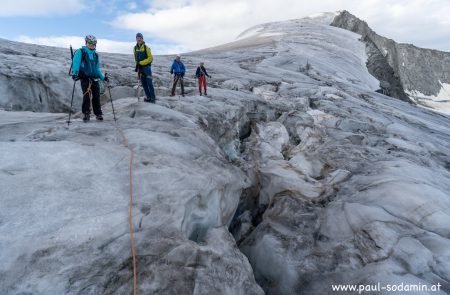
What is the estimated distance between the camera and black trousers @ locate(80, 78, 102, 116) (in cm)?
776

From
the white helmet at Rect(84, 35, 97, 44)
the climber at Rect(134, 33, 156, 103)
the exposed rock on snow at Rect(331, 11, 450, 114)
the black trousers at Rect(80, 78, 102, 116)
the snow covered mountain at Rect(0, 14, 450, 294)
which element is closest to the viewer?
the snow covered mountain at Rect(0, 14, 450, 294)

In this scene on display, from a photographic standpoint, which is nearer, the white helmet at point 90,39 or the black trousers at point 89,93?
the white helmet at point 90,39

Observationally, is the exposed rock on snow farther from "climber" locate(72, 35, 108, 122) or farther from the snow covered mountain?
"climber" locate(72, 35, 108, 122)

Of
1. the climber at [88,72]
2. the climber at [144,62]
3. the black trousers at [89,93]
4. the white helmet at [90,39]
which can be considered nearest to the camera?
the climber at [88,72]

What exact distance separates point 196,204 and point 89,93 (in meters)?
4.21

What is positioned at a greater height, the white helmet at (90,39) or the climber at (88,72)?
the white helmet at (90,39)

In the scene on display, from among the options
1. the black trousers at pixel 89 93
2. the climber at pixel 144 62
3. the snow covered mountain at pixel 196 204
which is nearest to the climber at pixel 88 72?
the black trousers at pixel 89 93

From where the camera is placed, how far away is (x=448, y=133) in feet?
54.7

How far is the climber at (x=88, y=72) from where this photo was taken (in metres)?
7.32

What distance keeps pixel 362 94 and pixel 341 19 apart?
127ft

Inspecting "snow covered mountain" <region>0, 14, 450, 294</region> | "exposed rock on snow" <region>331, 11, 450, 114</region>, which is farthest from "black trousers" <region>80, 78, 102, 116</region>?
"exposed rock on snow" <region>331, 11, 450, 114</region>

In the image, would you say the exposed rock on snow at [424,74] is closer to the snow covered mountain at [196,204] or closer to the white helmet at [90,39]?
the snow covered mountain at [196,204]

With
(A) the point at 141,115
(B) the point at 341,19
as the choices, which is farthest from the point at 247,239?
(B) the point at 341,19

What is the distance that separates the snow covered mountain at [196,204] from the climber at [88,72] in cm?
53
